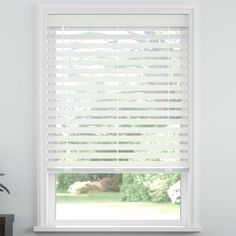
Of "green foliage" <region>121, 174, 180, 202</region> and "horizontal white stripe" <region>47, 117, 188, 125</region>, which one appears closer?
"horizontal white stripe" <region>47, 117, 188, 125</region>

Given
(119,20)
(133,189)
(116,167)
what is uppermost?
(119,20)

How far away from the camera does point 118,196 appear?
13.9ft

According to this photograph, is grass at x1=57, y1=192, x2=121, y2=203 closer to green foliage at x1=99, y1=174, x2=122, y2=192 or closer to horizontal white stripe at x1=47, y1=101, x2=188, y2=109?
green foliage at x1=99, y1=174, x2=122, y2=192

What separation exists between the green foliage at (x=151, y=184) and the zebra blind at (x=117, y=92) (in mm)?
133

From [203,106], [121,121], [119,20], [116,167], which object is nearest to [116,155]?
[116,167]

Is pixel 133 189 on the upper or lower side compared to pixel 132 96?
lower

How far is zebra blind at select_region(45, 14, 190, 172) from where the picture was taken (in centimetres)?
409

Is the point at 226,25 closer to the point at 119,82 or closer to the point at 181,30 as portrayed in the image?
the point at 181,30

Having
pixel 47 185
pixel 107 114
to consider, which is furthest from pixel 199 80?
pixel 47 185

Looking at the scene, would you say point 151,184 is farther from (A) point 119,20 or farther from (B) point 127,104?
(A) point 119,20

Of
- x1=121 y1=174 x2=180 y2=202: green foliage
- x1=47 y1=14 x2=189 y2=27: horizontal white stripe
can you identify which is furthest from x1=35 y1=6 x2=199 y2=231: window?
x1=121 y1=174 x2=180 y2=202: green foliage

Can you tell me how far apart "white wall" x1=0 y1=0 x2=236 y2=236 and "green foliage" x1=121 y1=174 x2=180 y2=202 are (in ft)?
0.85

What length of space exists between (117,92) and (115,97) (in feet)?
0.14

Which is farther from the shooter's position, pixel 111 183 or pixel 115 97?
pixel 111 183
